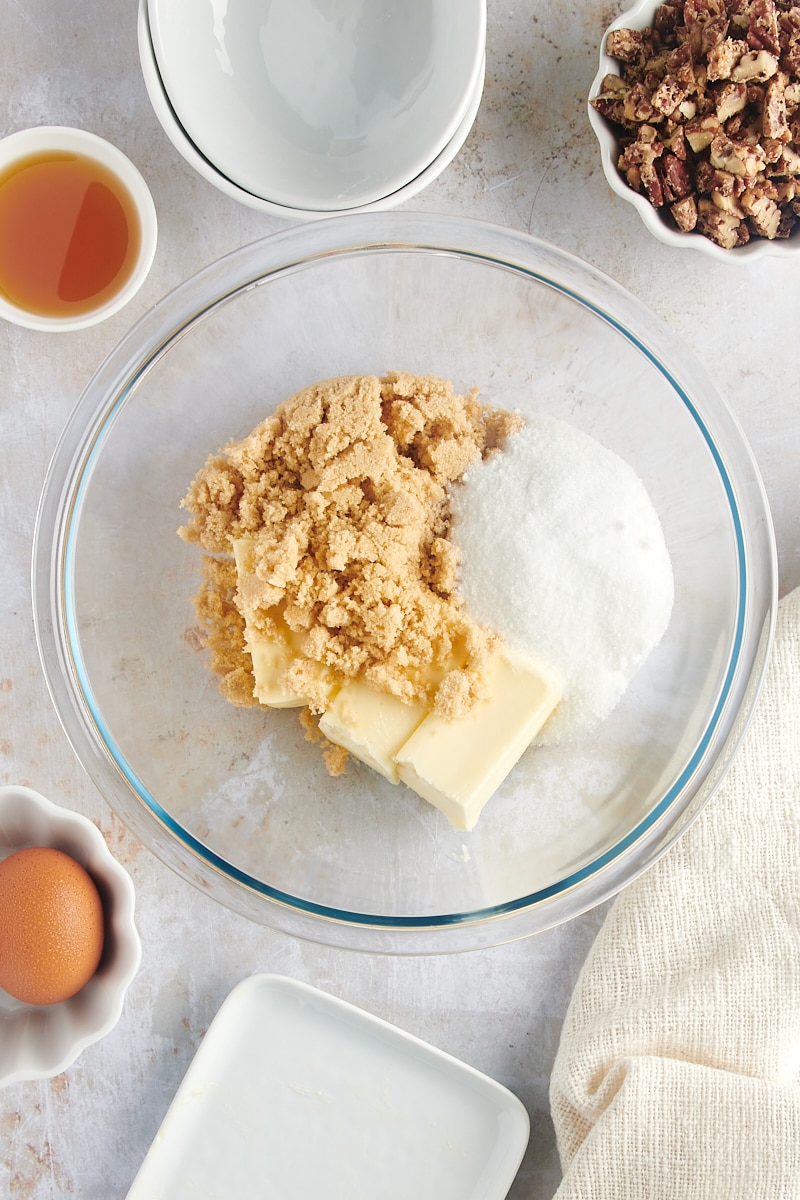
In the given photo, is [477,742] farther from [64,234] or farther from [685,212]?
[64,234]

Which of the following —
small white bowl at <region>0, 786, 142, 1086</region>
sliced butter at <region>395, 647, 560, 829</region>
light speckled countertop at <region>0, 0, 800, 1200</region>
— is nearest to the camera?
sliced butter at <region>395, 647, 560, 829</region>

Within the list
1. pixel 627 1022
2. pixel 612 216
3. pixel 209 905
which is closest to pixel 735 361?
A: pixel 612 216

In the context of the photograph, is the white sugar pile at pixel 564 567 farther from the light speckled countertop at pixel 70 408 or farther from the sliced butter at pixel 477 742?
the light speckled countertop at pixel 70 408

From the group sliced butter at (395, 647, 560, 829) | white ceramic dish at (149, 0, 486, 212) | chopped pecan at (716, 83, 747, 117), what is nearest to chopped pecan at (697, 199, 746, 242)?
chopped pecan at (716, 83, 747, 117)

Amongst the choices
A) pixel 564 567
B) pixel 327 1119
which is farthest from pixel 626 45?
pixel 327 1119

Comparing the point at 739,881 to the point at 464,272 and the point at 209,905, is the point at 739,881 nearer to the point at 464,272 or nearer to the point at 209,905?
the point at 209,905

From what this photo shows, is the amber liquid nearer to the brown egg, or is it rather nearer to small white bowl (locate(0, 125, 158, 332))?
small white bowl (locate(0, 125, 158, 332))
